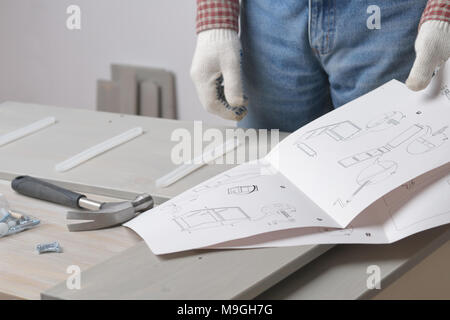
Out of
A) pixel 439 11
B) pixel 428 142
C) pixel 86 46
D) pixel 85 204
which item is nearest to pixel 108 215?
pixel 85 204

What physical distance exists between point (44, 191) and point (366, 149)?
0.40m

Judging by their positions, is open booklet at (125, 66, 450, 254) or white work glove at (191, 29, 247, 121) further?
white work glove at (191, 29, 247, 121)

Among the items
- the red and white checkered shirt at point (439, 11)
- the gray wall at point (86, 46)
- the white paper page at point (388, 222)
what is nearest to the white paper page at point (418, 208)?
the white paper page at point (388, 222)

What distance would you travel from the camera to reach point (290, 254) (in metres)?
0.68

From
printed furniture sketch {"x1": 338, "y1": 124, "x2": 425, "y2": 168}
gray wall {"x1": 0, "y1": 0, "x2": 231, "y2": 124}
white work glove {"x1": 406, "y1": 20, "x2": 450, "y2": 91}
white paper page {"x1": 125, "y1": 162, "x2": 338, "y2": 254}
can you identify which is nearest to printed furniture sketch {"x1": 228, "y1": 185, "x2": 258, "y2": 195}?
white paper page {"x1": 125, "y1": 162, "x2": 338, "y2": 254}

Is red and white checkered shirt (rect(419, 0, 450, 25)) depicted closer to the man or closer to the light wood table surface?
the man

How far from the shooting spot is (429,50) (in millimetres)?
914

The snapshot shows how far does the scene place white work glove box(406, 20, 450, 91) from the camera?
90 cm

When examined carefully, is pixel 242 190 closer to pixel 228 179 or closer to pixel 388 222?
pixel 228 179

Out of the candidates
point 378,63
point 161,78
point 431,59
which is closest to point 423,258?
point 431,59

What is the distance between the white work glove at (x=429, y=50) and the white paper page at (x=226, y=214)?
232mm

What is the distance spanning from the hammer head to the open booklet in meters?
0.03
